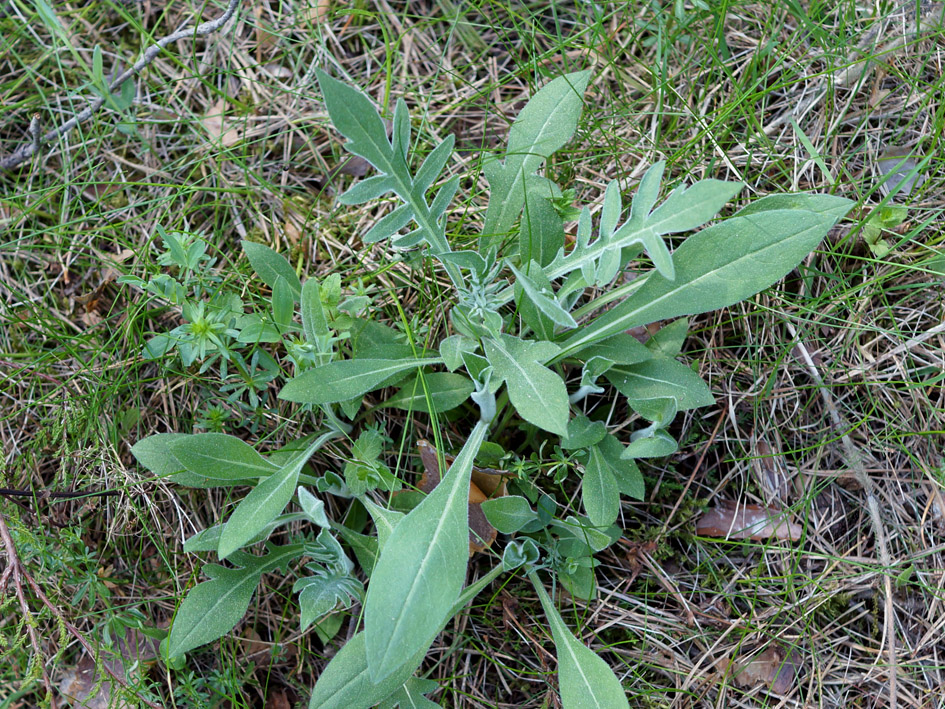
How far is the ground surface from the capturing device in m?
2.56

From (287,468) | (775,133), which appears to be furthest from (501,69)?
(287,468)

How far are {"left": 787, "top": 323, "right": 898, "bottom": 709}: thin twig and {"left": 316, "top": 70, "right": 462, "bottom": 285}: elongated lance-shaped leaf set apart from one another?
4.33 ft

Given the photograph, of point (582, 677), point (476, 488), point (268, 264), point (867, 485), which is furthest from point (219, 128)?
point (867, 485)

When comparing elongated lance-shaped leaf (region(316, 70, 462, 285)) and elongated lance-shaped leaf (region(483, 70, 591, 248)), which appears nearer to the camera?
elongated lance-shaped leaf (region(316, 70, 462, 285))

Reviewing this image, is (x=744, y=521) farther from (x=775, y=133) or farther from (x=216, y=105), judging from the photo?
(x=216, y=105)

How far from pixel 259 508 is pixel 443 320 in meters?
0.93

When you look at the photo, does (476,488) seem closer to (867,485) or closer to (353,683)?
(353,683)

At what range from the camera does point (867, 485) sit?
260 centimetres

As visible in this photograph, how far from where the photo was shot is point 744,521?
263cm

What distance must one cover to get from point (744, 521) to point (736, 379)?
507mm

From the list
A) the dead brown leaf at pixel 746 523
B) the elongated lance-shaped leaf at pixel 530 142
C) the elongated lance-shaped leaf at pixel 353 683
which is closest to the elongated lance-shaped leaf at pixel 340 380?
the elongated lance-shaped leaf at pixel 530 142

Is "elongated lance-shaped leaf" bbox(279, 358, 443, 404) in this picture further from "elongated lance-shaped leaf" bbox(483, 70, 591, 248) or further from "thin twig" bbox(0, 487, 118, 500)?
"thin twig" bbox(0, 487, 118, 500)

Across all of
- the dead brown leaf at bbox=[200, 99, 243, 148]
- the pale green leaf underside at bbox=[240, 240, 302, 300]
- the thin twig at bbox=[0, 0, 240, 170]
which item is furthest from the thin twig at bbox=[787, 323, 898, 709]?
the thin twig at bbox=[0, 0, 240, 170]

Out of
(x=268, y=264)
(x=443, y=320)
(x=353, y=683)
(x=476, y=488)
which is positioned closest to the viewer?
(x=353, y=683)
